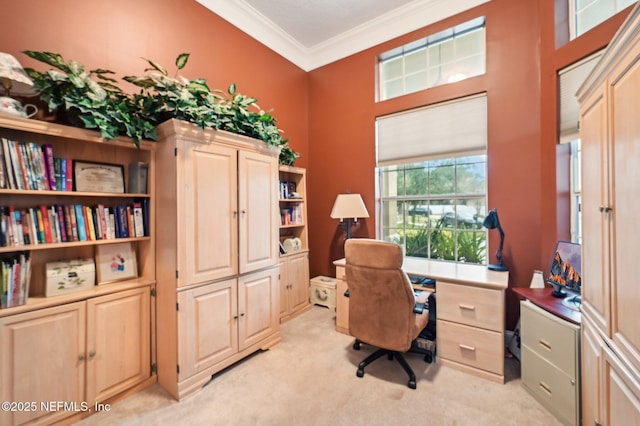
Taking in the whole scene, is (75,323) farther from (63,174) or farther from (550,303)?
(550,303)

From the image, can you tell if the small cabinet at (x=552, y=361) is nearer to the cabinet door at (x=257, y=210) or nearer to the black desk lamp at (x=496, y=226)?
the black desk lamp at (x=496, y=226)

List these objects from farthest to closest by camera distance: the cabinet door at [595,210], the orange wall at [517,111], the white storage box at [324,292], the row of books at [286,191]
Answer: the white storage box at [324,292], the row of books at [286,191], the orange wall at [517,111], the cabinet door at [595,210]

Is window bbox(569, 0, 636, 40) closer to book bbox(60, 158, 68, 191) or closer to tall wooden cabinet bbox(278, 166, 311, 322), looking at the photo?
tall wooden cabinet bbox(278, 166, 311, 322)

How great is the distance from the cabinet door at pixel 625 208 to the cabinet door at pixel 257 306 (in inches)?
88.4

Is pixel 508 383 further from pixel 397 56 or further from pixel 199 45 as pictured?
pixel 199 45

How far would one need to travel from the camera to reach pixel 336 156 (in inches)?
143

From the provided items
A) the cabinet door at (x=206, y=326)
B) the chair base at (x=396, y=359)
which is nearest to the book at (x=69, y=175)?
the cabinet door at (x=206, y=326)

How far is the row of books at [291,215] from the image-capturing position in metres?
3.24

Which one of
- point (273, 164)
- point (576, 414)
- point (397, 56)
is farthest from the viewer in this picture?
point (397, 56)

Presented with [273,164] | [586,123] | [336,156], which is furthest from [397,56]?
[586,123]

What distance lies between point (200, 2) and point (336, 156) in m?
2.23

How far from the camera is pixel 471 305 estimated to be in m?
2.04

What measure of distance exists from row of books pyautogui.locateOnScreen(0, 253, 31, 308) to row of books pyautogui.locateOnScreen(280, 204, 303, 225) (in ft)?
7.01

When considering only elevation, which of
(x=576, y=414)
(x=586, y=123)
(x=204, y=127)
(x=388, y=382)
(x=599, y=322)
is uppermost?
(x=204, y=127)
